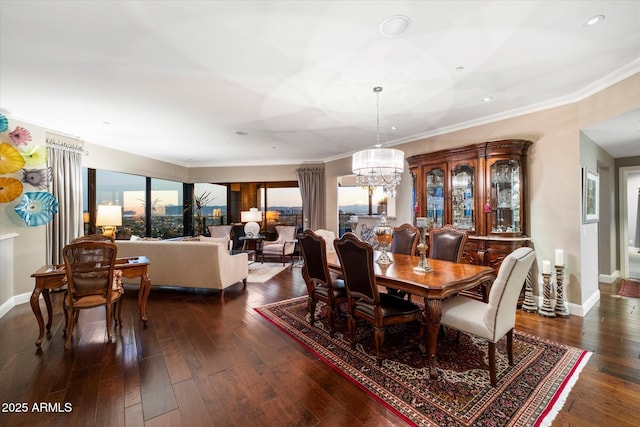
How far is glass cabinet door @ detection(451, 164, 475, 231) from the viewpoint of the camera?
3971mm

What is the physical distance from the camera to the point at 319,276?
2.92 meters

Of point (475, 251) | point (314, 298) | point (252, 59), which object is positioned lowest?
point (314, 298)

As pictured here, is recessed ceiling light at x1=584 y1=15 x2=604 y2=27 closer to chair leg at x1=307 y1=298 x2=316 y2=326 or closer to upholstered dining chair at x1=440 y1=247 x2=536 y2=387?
upholstered dining chair at x1=440 y1=247 x2=536 y2=387

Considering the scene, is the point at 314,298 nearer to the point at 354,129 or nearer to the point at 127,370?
the point at 127,370

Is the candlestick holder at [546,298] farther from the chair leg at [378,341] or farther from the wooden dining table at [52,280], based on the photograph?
the wooden dining table at [52,280]

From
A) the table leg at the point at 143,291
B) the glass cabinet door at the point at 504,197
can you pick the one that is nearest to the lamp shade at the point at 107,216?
the table leg at the point at 143,291

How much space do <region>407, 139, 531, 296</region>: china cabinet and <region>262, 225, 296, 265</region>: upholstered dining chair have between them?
12.0 feet

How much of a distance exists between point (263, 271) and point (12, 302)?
3.66 meters

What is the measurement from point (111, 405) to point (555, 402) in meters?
2.99

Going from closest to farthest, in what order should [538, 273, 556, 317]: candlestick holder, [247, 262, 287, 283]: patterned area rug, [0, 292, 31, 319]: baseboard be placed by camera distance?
[538, 273, 556, 317]: candlestick holder
[0, 292, 31, 319]: baseboard
[247, 262, 287, 283]: patterned area rug

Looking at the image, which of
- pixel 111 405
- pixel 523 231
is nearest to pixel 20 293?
pixel 111 405

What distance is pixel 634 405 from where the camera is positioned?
1.79 metres

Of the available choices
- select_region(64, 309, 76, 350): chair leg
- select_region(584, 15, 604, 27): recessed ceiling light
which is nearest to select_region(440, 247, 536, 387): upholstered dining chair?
select_region(584, 15, 604, 27): recessed ceiling light

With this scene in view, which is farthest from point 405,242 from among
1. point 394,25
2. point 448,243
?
point 394,25
